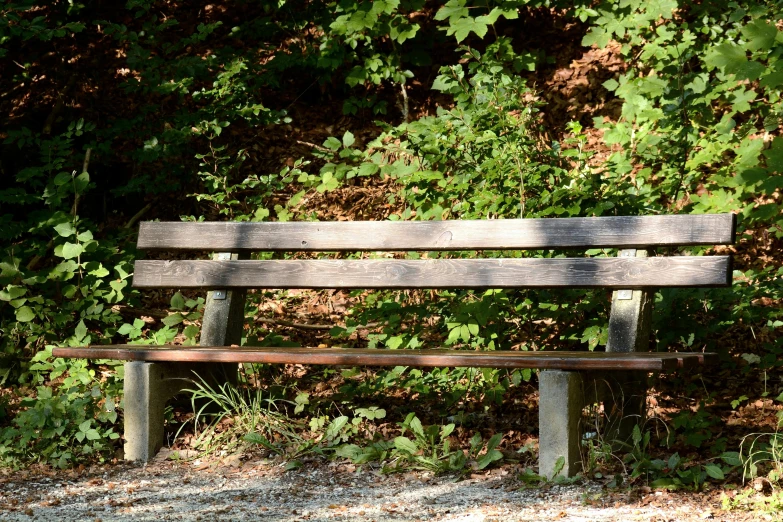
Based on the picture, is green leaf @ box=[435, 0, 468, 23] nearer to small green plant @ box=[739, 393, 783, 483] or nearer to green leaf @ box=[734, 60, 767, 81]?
green leaf @ box=[734, 60, 767, 81]

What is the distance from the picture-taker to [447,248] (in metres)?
4.10

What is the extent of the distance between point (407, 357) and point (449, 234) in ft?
2.68

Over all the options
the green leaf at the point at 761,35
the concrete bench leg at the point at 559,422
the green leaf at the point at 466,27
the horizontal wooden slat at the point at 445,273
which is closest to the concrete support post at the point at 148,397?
the horizontal wooden slat at the point at 445,273

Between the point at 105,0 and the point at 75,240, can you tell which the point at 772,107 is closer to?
the point at 75,240

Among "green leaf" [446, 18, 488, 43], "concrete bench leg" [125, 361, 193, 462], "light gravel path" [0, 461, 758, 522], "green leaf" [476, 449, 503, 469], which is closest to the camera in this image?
"light gravel path" [0, 461, 758, 522]

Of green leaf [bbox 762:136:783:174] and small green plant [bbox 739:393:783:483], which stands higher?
green leaf [bbox 762:136:783:174]

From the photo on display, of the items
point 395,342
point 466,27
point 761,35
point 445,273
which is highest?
point 466,27

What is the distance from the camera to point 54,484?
12.0ft

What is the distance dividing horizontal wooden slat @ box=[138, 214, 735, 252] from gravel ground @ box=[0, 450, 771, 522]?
1.00 metres

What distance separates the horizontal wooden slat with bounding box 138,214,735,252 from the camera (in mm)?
3682

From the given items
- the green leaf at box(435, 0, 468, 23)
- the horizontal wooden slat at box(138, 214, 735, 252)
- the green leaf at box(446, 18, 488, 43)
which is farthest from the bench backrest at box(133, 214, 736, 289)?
the green leaf at box(435, 0, 468, 23)

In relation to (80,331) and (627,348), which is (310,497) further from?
(80,331)

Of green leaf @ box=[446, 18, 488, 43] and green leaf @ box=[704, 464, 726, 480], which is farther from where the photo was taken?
green leaf @ box=[446, 18, 488, 43]

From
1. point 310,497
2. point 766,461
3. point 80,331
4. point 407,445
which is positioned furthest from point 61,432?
point 766,461
